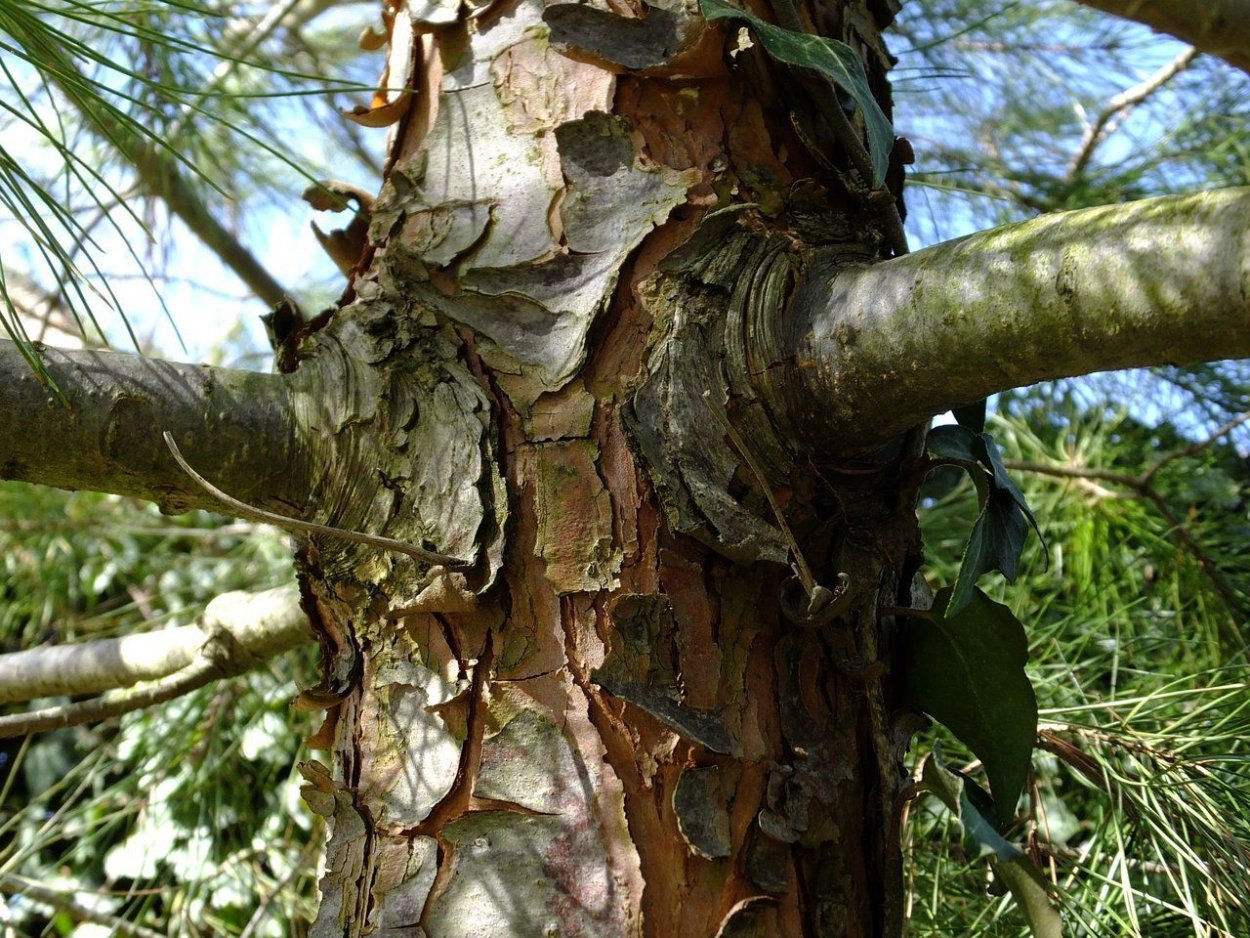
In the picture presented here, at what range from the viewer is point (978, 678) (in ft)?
2.21

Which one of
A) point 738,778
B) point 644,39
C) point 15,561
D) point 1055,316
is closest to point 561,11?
point 644,39

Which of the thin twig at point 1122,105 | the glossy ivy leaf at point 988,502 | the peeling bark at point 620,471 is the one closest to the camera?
the peeling bark at point 620,471

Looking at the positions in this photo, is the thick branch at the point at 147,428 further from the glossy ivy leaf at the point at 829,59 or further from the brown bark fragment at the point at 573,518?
the glossy ivy leaf at the point at 829,59

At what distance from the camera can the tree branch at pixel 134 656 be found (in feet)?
3.21

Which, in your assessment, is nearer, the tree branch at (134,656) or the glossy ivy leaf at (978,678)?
the glossy ivy leaf at (978,678)

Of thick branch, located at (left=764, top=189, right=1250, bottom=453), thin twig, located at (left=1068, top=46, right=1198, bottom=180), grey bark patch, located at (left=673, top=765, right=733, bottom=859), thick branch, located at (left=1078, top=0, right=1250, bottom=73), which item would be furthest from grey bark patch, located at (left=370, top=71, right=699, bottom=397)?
thin twig, located at (left=1068, top=46, right=1198, bottom=180)

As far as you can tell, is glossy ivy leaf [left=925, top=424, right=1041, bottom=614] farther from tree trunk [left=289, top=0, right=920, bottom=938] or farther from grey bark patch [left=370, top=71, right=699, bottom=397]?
grey bark patch [left=370, top=71, right=699, bottom=397]

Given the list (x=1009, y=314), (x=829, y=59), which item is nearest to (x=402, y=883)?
(x=1009, y=314)

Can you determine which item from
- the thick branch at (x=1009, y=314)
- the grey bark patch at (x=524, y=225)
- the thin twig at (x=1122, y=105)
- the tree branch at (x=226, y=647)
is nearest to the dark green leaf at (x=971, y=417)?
the thick branch at (x=1009, y=314)

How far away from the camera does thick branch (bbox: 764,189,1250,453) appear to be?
461mm

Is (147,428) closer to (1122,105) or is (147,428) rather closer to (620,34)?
(620,34)

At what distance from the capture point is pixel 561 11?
2.18 feet

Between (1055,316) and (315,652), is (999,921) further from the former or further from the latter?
(315,652)

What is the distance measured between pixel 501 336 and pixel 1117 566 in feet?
3.86
